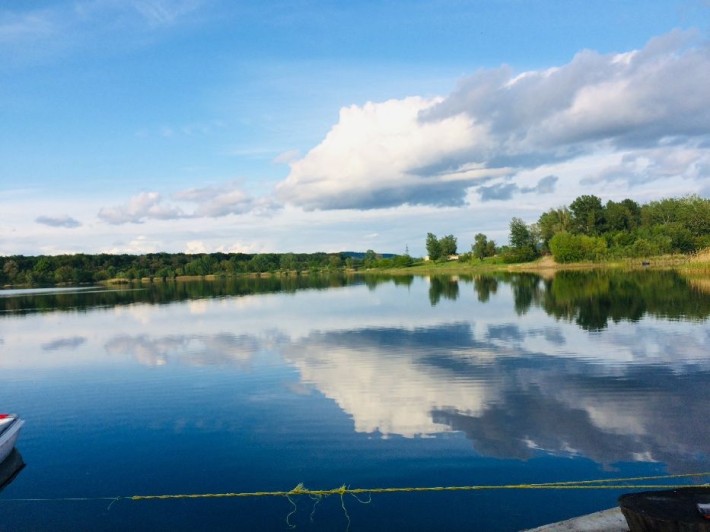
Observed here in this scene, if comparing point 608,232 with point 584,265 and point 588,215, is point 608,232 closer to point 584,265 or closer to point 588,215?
point 588,215

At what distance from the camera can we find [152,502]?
12055mm

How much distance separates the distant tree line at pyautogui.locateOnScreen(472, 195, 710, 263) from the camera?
110188 mm

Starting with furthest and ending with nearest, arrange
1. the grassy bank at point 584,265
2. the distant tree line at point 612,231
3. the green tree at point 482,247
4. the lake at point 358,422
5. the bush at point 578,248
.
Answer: the green tree at point 482,247 < the bush at point 578,248 < the distant tree line at point 612,231 < the grassy bank at point 584,265 < the lake at point 358,422

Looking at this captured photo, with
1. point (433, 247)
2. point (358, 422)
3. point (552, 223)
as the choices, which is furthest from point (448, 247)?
point (358, 422)

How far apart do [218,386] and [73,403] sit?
212 inches

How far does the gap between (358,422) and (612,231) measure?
444ft

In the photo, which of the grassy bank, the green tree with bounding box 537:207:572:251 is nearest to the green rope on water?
the grassy bank

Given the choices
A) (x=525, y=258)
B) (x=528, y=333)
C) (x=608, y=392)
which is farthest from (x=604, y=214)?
(x=608, y=392)

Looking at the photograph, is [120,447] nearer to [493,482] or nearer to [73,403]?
[73,403]

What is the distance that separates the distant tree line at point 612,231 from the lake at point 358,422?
85992mm

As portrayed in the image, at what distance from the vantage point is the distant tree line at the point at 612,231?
362ft

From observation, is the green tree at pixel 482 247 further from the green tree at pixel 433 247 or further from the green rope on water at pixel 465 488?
the green rope on water at pixel 465 488

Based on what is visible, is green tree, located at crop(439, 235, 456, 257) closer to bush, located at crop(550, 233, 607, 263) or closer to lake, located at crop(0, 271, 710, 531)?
bush, located at crop(550, 233, 607, 263)

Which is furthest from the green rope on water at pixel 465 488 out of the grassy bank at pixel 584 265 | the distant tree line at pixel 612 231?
the distant tree line at pixel 612 231
